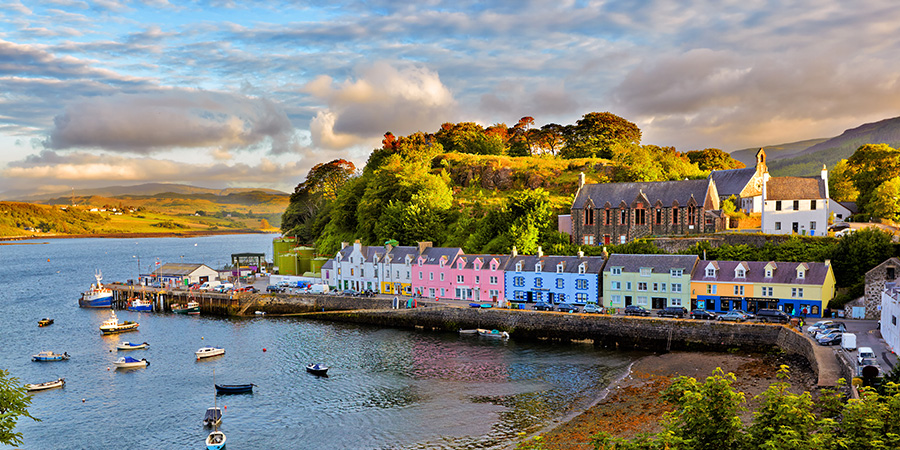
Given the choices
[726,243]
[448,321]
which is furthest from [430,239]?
[726,243]

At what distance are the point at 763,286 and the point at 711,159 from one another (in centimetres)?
7162

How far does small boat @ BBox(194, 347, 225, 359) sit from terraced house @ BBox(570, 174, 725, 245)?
4416 centimetres

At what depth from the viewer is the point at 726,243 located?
61688 mm

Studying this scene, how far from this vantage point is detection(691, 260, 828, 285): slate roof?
50688 millimetres

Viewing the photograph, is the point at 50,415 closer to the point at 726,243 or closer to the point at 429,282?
the point at 429,282

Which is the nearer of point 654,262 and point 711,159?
point 654,262

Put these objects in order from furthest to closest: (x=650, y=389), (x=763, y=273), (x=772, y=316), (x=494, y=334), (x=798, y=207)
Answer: (x=798, y=207) < (x=494, y=334) < (x=763, y=273) < (x=772, y=316) < (x=650, y=389)

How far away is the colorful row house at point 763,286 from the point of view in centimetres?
5050

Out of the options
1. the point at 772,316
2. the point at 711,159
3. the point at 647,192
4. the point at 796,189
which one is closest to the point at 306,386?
the point at 772,316

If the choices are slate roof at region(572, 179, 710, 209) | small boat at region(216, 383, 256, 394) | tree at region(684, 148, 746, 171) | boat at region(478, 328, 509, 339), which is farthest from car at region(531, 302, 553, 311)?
tree at region(684, 148, 746, 171)

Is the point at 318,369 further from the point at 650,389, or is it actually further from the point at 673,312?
the point at 673,312

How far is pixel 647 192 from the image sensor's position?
71250 mm

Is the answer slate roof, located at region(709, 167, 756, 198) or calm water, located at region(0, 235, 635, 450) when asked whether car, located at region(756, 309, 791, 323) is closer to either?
calm water, located at region(0, 235, 635, 450)

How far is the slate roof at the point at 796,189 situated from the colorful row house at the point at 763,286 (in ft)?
45.0
